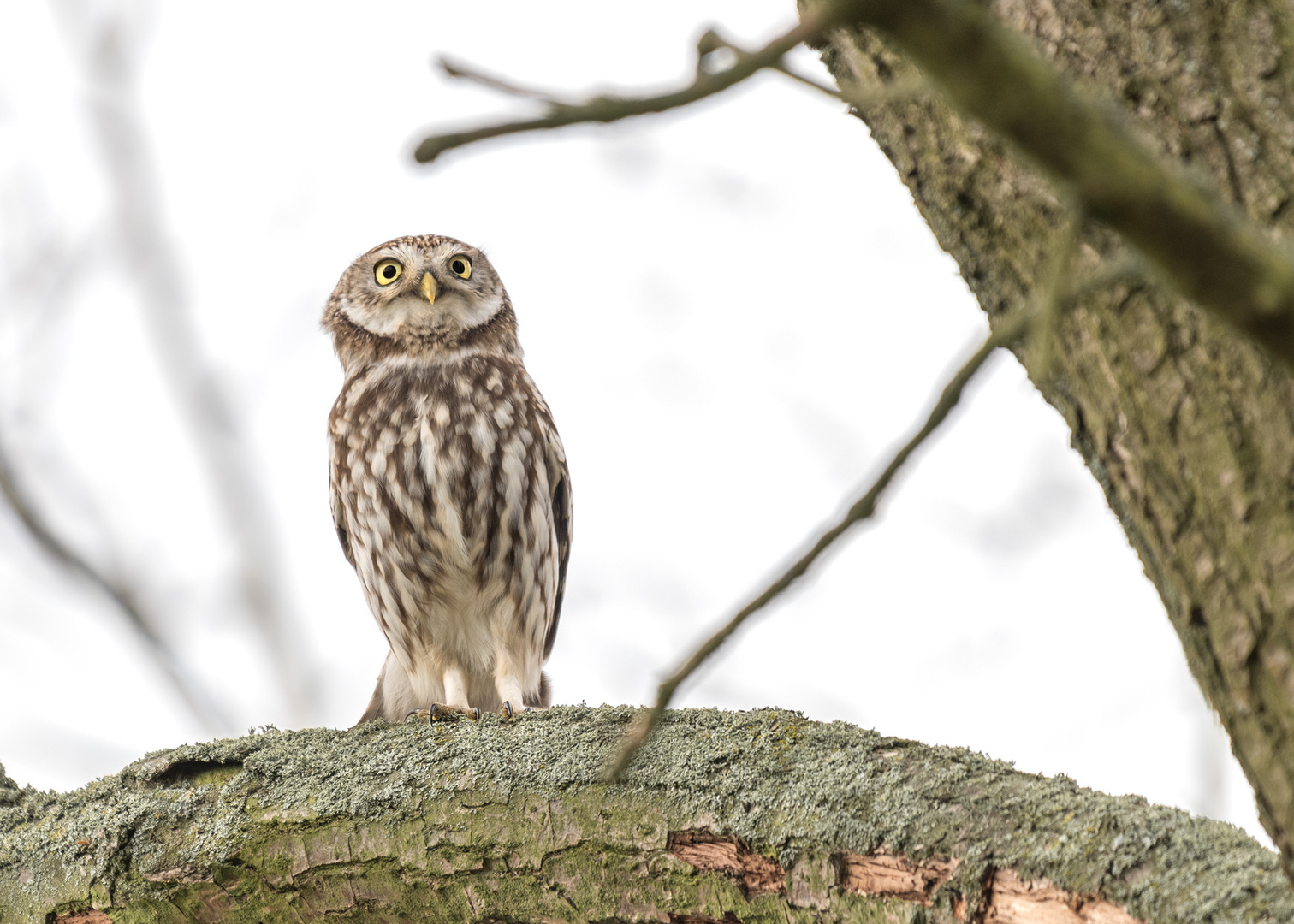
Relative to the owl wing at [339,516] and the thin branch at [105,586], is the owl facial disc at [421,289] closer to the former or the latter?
the owl wing at [339,516]

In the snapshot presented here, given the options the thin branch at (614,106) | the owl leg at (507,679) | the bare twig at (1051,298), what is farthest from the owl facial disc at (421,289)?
the bare twig at (1051,298)

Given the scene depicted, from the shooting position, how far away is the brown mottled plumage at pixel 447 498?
4.65 m

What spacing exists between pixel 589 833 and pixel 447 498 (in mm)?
2373

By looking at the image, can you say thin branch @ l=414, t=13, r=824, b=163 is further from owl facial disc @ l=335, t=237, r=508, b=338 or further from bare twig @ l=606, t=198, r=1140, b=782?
owl facial disc @ l=335, t=237, r=508, b=338

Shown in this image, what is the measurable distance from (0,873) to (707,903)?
1632mm

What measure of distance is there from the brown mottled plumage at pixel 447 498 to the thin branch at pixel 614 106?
3630 millimetres

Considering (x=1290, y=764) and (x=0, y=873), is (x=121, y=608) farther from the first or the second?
(x=1290, y=764)

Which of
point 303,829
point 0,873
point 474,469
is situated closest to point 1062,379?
point 303,829

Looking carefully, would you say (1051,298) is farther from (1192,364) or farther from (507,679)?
(507,679)

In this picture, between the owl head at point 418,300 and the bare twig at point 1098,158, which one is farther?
the owl head at point 418,300

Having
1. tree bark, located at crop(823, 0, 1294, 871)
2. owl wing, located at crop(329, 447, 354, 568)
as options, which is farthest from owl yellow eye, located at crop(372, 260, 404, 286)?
tree bark, located at crop(823, 0, 1294, 871)

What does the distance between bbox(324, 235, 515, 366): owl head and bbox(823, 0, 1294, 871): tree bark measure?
3896 mm

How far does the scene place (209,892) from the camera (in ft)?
8.48

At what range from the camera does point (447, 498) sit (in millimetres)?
4605
